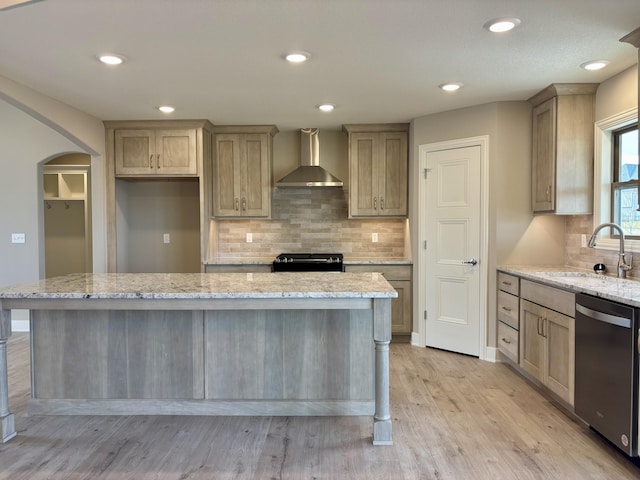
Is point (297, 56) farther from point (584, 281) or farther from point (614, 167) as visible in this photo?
point (614, 167)

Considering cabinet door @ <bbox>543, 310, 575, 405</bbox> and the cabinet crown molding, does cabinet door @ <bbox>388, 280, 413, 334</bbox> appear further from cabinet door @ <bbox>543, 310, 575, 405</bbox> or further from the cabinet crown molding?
the cabinet crown molding

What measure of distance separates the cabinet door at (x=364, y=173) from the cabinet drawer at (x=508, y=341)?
178 cm

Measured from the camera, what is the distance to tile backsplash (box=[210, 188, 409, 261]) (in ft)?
16.8

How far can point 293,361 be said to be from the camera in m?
2.79

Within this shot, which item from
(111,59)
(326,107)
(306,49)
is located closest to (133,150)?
(111,59)

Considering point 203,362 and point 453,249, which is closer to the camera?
point 203,362

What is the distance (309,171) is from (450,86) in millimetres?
1890

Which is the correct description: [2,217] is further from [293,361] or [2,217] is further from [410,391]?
[410,391]

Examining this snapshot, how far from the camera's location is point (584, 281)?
9.26 ft

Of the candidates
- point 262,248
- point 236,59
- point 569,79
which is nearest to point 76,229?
point 262,248

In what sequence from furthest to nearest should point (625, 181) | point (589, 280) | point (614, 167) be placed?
1. point (614, 167)
2. point (625, 181)
3. point (589, 280)

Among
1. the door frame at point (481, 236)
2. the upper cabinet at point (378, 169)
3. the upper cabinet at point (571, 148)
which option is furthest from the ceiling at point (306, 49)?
the upper cabinet at point (378, 169)

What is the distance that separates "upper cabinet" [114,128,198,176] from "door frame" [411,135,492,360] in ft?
8.02

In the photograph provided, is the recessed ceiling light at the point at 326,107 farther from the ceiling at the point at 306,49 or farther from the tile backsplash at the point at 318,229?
the tile backsplash at the point at 318,229
